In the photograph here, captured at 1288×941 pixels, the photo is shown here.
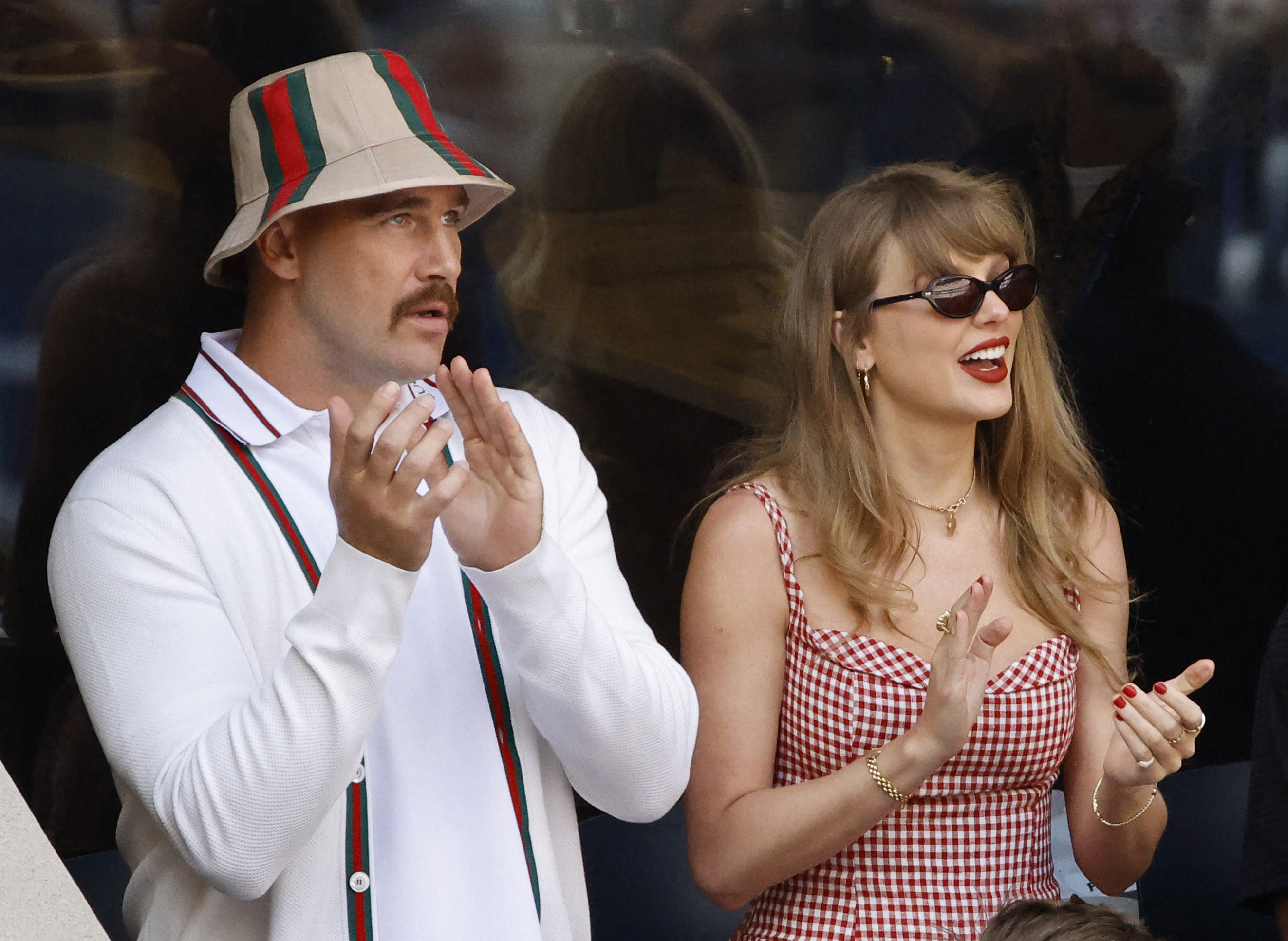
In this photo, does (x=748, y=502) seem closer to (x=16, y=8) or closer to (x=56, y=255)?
(x=56, y=255)

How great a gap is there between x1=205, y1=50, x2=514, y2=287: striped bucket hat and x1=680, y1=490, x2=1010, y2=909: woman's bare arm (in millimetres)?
646

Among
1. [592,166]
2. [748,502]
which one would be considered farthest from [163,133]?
[748,502]

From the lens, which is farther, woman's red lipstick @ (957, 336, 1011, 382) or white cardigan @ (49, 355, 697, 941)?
woman's red lipstick @ (957, 336, 1011, 382)

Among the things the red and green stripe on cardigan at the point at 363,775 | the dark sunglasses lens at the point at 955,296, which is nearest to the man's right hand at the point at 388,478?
the red and green stripe on cardigan at the point at 363,775

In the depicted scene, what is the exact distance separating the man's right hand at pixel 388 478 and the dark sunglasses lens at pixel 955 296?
1.03m

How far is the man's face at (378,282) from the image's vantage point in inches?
78.6

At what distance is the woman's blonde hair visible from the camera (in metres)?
2.45

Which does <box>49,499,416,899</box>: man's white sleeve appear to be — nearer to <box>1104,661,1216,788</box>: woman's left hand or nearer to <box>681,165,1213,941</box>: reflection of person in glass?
<box>681,165,1213,941</box>: reflection of person in glass

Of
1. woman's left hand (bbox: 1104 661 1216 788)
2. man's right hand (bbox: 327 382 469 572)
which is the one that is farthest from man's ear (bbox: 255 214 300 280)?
woman's left hand (bbox: 1104 661 1216 788)

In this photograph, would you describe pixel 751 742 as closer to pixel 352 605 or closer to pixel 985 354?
pixel 985 354

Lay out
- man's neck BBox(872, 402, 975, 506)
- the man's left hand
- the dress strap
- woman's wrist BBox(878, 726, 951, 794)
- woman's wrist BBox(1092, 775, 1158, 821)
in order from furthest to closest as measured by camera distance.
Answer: man's neck BBox(872, 402, 975, 506) → the dress strap → woman's wrist BBox(1092, 775, 1158, 821) → woman's wrist BBox(878, 726, 951, 794) → the man's left hand

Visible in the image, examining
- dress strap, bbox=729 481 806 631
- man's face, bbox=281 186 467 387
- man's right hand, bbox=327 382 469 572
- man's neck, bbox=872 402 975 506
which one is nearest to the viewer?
man's right hand, bbox=327 382 469 572

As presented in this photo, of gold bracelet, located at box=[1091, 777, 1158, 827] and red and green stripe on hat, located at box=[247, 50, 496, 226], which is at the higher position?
red and green stripe on hat, located at box=[247, 50, 496, 226]

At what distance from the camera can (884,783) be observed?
2172 millimetres
